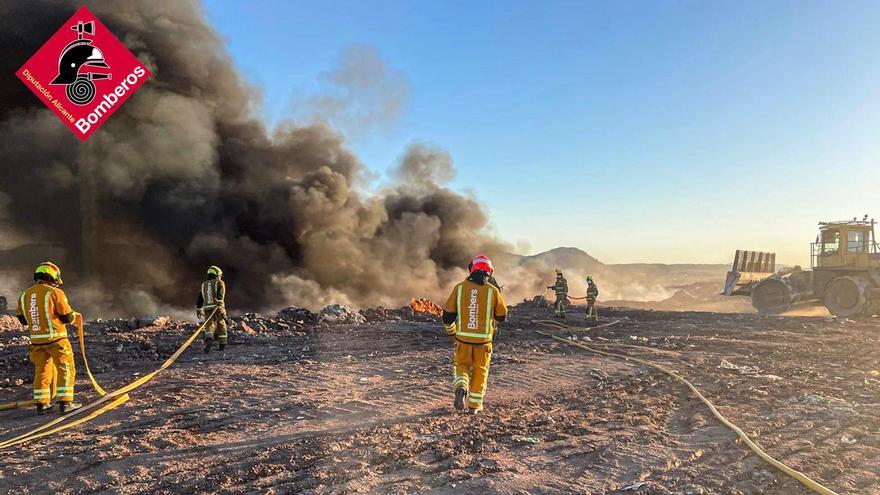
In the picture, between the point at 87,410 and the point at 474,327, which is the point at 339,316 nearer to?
the point at 87,410

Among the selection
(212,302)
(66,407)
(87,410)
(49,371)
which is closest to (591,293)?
(212,302)

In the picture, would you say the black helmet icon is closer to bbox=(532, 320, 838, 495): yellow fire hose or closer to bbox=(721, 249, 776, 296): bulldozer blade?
bbox=(532, 320, 838, 495): yellow fire hose

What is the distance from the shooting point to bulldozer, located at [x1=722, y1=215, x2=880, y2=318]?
16547mm

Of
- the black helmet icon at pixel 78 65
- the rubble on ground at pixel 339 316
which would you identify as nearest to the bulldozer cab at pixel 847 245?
the rubble on ground at pixel 339 316

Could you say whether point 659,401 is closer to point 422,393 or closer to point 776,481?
point 776,481

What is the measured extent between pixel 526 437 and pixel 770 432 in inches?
104

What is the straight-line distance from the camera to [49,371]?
5938 millimetres

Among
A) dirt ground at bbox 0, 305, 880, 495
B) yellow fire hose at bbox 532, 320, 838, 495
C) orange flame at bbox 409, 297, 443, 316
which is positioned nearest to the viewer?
yellow fire hose at bbox 532, 320, 838, 495

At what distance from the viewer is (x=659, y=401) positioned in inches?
249

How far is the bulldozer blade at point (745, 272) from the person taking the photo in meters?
19.7

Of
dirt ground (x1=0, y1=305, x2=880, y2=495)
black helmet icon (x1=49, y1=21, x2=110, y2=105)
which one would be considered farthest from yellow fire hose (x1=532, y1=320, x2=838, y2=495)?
black helmet icon (x1=49, y1=21, x2=110, y2=105)

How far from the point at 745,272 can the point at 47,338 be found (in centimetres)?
2268

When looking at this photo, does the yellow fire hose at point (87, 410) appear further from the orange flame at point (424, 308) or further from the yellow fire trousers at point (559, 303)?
the yellow fire trousers at point (559, 303)

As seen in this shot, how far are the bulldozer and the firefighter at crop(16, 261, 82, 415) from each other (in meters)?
21.4
